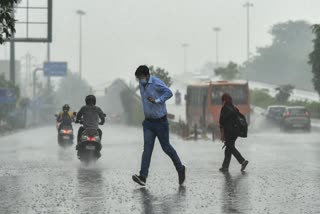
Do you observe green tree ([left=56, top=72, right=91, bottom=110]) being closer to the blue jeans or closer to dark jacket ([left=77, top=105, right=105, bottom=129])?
dark jacket ([left=77, top=105, right=105, bottom=129])

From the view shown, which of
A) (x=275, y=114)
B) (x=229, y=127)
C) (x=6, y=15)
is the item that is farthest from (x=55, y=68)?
(x=6, y=15)

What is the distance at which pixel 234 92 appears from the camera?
148 feet

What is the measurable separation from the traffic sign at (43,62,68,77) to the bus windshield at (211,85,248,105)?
52.6 m

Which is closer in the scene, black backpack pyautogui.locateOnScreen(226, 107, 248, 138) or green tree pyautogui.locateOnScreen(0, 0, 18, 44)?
green tree pyautogui.locateOnScreen(0, 0, 18, 44)

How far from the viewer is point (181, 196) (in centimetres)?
1155

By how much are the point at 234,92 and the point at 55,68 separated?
176 feet

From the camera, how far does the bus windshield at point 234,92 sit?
44.8 metres

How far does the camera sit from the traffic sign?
95875 mm

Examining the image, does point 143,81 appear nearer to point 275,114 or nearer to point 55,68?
point 275,114

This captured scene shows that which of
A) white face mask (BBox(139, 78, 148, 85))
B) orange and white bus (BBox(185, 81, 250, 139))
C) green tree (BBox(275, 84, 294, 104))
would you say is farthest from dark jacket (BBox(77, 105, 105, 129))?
green tree (BBox(275, 84, 294, 104))

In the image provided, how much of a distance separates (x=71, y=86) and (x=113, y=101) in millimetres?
38084

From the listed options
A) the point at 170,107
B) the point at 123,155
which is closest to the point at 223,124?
the point at 123,155

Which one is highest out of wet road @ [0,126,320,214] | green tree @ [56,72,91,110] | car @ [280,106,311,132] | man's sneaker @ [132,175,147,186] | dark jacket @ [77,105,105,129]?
green tree @ [56,72,91,110]

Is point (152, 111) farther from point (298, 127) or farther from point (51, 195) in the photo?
point (298, 127)
